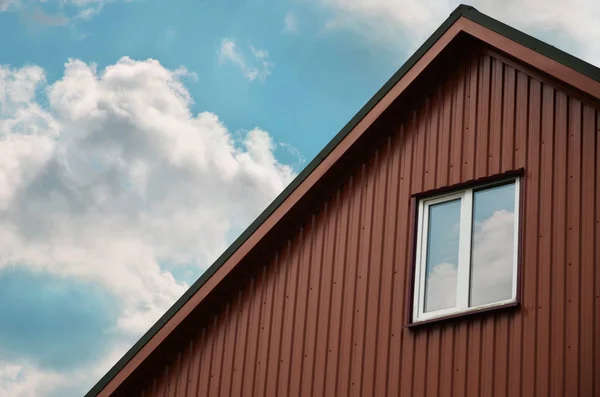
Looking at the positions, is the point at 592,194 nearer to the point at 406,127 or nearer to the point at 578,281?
the point at 578,281

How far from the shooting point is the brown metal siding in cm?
1212

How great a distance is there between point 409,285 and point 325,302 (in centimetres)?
126

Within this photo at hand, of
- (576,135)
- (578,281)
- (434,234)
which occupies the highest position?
(576,135)

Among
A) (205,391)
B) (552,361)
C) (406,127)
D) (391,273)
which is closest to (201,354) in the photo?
(205,391)

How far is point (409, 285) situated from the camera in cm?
1357

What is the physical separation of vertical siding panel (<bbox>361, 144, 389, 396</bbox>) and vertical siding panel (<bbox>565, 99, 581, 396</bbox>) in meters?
2.55

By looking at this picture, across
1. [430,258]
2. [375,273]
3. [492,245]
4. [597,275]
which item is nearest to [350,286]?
[375,273]

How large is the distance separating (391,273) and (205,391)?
123 inches

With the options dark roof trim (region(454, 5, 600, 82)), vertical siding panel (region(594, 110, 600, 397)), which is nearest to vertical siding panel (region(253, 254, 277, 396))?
dark roof trim (region(454, 5, 600, 82))

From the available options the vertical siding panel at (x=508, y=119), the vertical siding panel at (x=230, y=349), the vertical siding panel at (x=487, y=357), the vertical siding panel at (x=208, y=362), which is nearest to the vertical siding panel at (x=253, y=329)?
the vertical siding panel at (x=230, y=349)

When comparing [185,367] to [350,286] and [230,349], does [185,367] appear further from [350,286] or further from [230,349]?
[350,286]

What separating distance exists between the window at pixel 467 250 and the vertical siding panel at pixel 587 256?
86 cm

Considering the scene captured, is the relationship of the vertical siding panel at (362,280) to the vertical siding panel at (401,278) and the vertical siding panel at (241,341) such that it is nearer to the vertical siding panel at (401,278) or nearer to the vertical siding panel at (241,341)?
the vertical siding panel at (401,278)

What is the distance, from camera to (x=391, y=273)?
1383 cm
